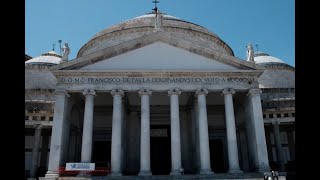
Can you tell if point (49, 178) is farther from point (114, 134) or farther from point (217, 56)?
point (217, 56)

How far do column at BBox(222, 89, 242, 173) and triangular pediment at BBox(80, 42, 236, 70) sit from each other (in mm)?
2352

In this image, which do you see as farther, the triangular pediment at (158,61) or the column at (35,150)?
the column at (35,150)

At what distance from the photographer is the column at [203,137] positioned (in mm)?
23359

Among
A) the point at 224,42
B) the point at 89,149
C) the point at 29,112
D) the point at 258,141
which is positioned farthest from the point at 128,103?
the point at 224,42

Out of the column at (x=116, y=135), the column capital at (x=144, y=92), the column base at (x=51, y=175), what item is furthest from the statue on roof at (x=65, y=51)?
the column base at (x=51, y=175)

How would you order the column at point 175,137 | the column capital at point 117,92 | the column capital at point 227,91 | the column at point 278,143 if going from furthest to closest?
the column at point 278,143, the column capital at point 227,91, the column capital at point 117,92, the column at point 175,137

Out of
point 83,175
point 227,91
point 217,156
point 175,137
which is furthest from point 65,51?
point 217,156

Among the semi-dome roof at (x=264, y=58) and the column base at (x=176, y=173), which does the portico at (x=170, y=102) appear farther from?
the semi-dome roof at (x=264, y=58)

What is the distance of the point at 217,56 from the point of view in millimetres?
25688

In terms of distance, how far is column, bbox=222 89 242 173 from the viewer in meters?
23.5

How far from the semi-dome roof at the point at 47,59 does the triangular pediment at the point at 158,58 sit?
1627cm

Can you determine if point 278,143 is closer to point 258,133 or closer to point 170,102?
point 258,133

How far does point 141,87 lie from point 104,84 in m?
2.85
